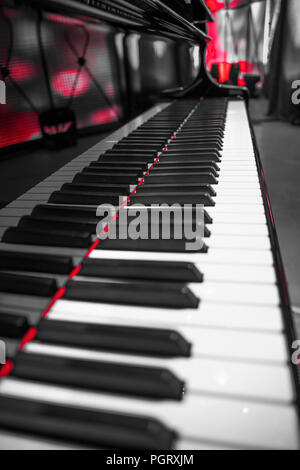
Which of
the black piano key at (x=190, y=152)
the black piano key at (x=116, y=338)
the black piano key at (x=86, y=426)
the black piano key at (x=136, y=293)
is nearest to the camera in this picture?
the black piano key at (x=86, y=426)

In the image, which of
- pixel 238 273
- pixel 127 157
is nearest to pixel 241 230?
pixel 238 273

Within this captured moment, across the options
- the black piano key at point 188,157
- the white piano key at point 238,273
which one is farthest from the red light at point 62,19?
the white piano key at point 238,273

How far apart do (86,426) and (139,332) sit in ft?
0.55

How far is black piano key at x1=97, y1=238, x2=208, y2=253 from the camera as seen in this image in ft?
2.79

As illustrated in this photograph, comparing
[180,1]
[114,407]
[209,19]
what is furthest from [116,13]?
[209,19]

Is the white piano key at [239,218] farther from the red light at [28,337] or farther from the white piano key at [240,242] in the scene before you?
the red light at [28,337]

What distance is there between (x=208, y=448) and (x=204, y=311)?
0.82ft

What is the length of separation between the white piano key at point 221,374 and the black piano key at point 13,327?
0.04 meters

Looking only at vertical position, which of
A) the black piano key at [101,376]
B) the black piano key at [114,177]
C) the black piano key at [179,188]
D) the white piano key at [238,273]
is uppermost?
the black piano key at [114,177]

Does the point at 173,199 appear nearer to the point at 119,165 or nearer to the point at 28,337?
the point at 119,165

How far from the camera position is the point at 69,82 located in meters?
1.07

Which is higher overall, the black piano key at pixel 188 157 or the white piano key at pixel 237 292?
the black piano key at pixel 188 157

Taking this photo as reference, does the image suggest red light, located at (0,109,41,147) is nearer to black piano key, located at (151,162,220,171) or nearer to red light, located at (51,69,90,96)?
red light, located at (51,69,90,96)

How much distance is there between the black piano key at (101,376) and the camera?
488 mm
